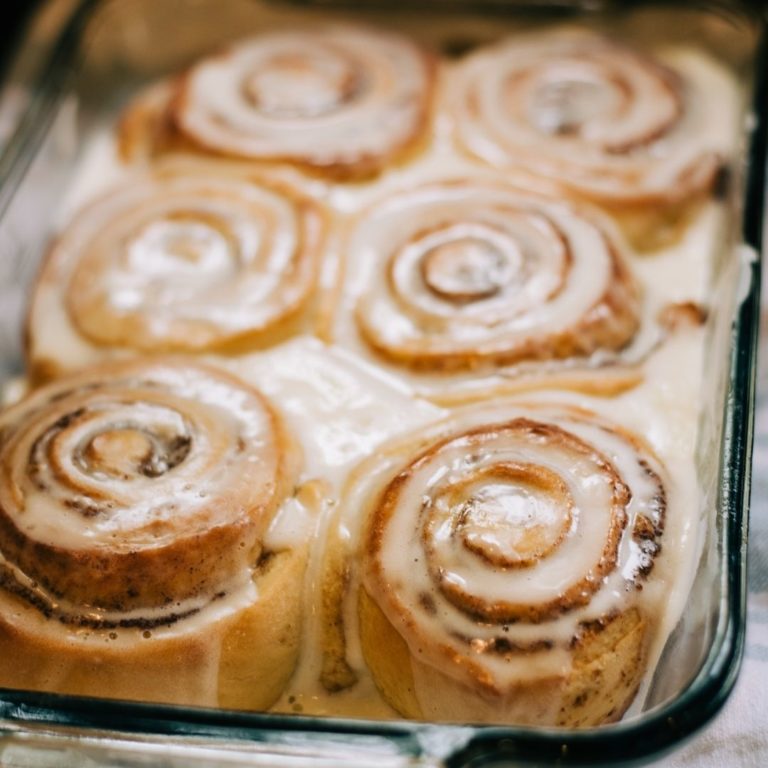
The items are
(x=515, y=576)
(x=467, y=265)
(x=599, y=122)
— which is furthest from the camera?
(x=599, y=122)

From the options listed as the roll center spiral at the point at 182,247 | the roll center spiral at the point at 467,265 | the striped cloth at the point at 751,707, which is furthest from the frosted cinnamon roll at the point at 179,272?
the striped cloth at the point at 751,707

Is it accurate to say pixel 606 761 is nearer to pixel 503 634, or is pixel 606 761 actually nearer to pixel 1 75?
pixel 503 634

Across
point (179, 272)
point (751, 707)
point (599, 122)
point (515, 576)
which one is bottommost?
point (751, 707)

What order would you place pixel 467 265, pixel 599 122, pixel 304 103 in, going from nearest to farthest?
pixel 467 265 < pixel 599 122 < pixel 304 103

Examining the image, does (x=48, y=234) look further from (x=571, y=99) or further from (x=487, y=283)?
(x=571, y=99)

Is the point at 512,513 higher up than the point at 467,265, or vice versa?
the point at 467,265

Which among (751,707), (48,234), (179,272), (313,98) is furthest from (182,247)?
(751,707)
